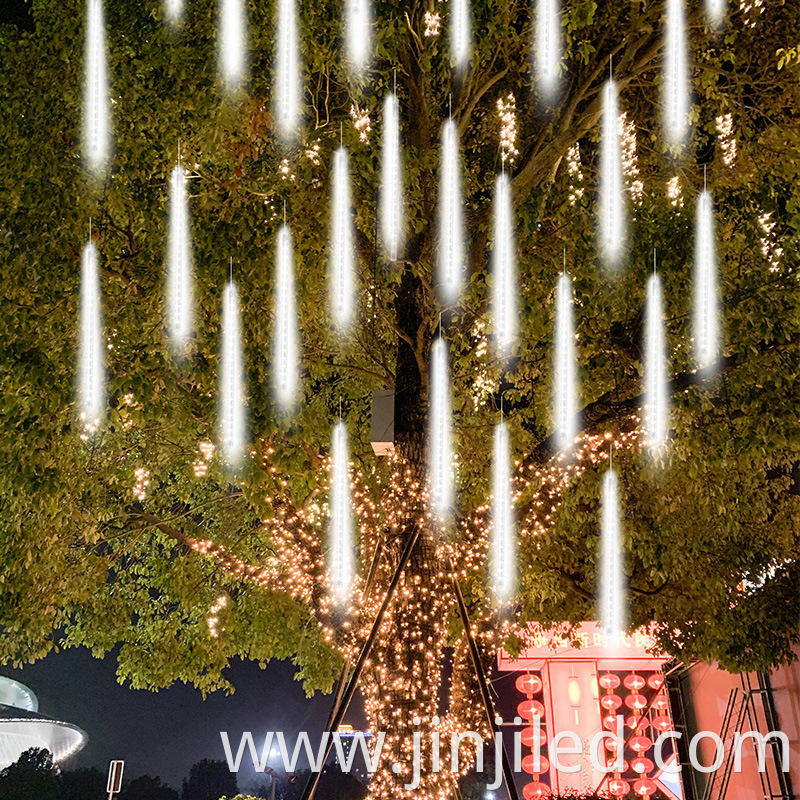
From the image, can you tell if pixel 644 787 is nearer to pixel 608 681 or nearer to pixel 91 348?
pixel 608 681

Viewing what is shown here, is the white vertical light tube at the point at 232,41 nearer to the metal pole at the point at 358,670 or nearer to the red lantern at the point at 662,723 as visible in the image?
the metal pole at the point at 358,670

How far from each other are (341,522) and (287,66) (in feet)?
11.9

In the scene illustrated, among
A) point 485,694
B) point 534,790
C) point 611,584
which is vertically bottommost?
point 534,790

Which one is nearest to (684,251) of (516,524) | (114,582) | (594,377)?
(594,377)

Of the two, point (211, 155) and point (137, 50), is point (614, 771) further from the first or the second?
point (137, 50)

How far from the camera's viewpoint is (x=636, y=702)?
34.6ft

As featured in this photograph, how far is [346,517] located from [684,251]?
3.53 m

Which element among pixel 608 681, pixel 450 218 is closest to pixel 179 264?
pixel 450 218

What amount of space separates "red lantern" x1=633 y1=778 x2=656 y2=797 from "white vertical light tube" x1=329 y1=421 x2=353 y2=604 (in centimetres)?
559

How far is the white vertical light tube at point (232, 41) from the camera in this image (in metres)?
4.91

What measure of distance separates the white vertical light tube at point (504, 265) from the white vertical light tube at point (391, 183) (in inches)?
30.2

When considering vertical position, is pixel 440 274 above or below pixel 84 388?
above

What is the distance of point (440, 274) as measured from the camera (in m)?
6.28

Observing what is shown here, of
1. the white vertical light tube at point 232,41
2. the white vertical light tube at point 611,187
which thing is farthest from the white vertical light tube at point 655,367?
the white vertical light tube at point 232,41
